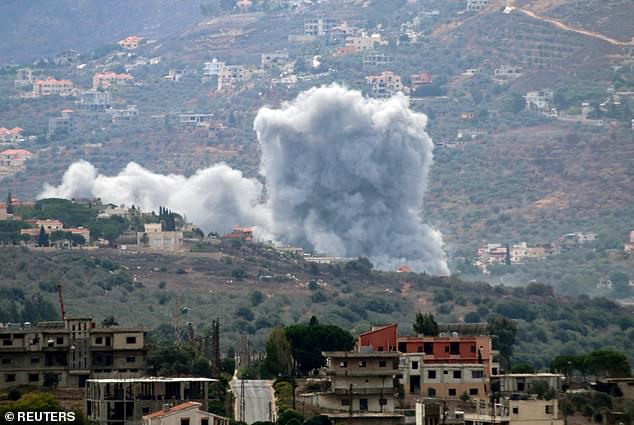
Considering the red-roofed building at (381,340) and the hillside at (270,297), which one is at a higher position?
the hillside at (270,297)

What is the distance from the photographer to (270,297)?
463 feet

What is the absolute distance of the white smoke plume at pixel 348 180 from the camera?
166 meters

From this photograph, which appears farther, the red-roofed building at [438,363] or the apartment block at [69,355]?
the red-roofed building at [438,363]

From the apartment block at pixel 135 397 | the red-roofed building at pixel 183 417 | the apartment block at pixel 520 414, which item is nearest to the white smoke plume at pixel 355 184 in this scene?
the apartment block at pixel 520 414

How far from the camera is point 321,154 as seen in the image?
6609 inches

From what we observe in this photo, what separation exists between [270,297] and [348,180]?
2646 centimetres

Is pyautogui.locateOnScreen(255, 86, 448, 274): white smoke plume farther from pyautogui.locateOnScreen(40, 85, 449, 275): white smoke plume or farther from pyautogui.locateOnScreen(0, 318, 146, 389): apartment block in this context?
pyautogui.locateOnScreen(0, 318, 146, 389): apartment block

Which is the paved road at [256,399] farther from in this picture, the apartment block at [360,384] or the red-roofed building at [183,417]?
the red-roofed building at [183,417]

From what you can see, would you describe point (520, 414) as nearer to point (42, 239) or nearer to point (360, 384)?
point (360, 384)

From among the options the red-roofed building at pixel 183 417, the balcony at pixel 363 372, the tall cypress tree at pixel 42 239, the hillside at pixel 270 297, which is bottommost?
the red-roofed building at pixel 183 417

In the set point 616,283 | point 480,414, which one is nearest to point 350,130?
point 616,283

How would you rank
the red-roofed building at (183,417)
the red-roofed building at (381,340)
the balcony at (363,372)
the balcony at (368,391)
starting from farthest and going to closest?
the red-roofed building at (381,340)
the balcony at (363,372)
the balcony at (368,391)
the red-roofed building at (183,417)

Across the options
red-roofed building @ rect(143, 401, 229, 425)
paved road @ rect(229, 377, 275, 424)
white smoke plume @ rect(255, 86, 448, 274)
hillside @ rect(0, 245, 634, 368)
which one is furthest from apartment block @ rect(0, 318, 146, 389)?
white smoke plume @ rect(255, 86, 448, 274)

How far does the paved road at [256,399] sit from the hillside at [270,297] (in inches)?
1262
